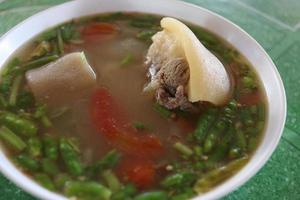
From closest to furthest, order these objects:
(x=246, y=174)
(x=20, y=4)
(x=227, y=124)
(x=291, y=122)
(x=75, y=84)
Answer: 1. (x=246, y=174)
2. (x=227, y=124)
3. (x=75, y=84)
4. (x=291, y=122)
5. (x=20, y=4)

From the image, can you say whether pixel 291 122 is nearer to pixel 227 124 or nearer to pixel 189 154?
pixel 227 124

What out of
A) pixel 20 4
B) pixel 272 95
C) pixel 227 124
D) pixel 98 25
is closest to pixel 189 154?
pixel 227 124

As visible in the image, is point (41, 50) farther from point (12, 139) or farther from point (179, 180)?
point (179, 180)

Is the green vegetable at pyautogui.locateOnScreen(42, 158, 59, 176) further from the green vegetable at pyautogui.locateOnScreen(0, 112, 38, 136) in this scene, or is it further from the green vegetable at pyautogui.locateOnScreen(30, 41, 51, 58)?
the green vegetable at pyautogui.locateOnScreen(30, 41, 51, 58)

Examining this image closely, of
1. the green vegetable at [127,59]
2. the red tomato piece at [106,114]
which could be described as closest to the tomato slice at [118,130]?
the red tomato piece at [106,114]

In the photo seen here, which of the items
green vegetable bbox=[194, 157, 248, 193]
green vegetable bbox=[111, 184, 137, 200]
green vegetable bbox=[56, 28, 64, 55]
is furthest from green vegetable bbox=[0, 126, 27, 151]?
green vegetable bbox=[194, 157, 248, 193]
